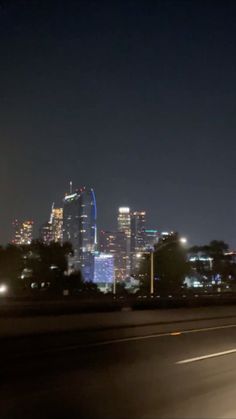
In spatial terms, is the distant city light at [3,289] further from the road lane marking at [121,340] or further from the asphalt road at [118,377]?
the asphalt road at [118,377]

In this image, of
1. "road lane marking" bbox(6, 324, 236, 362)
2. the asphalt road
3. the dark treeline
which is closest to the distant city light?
the dark treeline

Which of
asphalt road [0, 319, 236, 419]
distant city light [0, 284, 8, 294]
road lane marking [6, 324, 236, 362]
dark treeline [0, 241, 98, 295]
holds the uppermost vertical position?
dark treeline [0, 241, 98, 295]

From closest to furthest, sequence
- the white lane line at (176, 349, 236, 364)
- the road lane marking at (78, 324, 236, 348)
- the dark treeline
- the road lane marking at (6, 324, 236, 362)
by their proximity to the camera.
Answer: the white lane line at (176, 349, 236, 364), the road lane marking at (6, 324, 236, 362), the road lane marking at (78, 324, 236, 348), the dark treeline

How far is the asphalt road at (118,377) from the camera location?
10.6 m

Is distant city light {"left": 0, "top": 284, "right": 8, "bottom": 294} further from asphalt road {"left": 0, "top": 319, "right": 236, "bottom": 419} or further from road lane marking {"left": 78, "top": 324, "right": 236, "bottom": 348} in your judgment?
asphalt road {"left": 0, "top": 319, "right": 236, "bottom": 419}

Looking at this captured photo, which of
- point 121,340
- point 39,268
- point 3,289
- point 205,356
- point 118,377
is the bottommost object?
point 118,377

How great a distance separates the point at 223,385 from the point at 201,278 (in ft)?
439

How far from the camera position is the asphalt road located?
418 inches

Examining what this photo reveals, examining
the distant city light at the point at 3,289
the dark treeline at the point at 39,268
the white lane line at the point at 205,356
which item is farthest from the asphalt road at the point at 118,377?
the dark treeline at the point at 39,268

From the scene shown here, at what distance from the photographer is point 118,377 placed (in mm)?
13953

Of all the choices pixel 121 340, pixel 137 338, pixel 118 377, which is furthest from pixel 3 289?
pixel 118 377

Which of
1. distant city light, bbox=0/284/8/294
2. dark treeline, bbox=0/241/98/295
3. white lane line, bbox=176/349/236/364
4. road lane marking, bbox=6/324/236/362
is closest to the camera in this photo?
white lane line, bbox=176/349/236/364

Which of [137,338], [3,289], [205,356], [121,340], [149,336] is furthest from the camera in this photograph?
[3,289]

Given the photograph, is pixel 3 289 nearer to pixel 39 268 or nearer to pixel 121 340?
pixel 39 268
